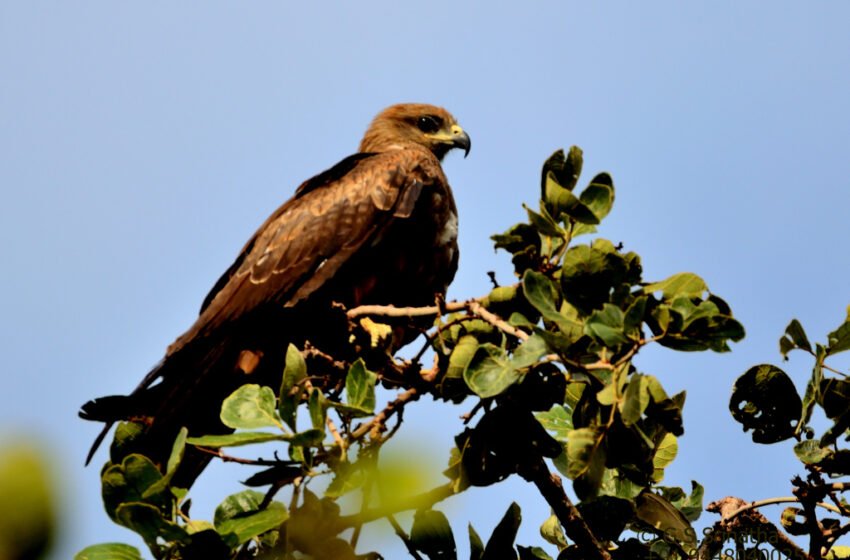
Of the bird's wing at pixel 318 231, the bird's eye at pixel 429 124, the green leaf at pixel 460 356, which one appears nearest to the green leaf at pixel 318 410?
the green leaf at pixel 460 356

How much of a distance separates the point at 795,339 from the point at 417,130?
5028 millimetres

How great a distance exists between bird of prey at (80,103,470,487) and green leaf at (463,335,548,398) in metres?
2.00

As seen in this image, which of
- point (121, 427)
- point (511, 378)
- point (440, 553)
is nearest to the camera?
point (511, 378)

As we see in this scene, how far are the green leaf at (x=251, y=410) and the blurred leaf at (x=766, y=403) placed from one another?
177cm

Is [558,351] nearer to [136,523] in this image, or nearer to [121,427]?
[136,523]

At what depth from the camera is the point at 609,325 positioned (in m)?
2.66

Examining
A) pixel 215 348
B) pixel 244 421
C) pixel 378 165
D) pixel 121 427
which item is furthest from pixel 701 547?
pixel 378 165

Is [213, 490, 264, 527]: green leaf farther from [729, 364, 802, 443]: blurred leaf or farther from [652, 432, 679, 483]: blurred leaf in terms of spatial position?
[729, 364, 802, 443]: blurred leaf

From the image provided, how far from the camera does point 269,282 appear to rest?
525cm

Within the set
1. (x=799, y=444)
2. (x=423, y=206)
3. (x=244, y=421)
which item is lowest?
(x=244, y=421)

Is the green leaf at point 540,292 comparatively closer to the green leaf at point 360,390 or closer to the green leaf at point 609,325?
the green leaf at point 609,325

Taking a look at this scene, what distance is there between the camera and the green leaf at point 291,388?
109 inches

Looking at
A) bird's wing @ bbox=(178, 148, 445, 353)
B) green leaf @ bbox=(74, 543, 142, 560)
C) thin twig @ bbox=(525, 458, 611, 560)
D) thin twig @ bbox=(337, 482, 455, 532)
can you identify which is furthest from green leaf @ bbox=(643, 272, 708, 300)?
bird's wing @ bbox=(178, 148, 445, 353)

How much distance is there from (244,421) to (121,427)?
1259mm
